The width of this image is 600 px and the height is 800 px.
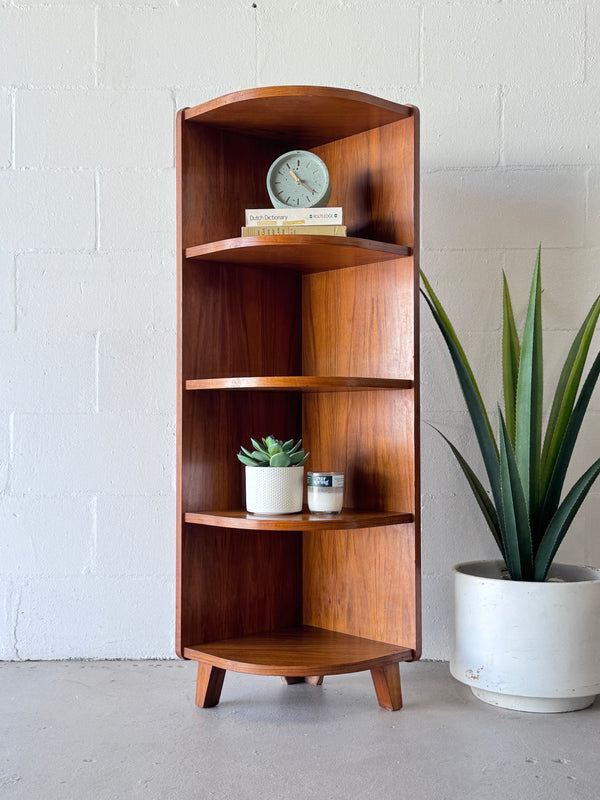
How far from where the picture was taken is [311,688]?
6.58 feet

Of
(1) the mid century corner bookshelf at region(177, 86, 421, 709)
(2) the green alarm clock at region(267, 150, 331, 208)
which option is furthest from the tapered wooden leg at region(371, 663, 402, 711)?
(2) the green alarm clock at region(267, 150, 331, 208)

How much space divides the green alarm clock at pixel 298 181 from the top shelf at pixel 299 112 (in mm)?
93

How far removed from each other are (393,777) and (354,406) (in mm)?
829

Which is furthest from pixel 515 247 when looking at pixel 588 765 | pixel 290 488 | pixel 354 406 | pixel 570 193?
pixel 588 765

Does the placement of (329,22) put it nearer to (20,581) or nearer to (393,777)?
(20,581)

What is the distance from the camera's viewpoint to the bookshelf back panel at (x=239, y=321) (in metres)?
1.92

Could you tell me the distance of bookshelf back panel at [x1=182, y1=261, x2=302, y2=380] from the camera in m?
1.92

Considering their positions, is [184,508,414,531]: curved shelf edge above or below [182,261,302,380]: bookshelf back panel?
below

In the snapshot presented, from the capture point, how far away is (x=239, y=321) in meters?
2.01

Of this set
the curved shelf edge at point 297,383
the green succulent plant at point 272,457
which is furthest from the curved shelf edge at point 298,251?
the green succulent plant at point 272,457

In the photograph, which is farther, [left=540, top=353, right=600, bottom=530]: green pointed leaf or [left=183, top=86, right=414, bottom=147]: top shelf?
[left=540, top=353, right=600, bottom=530]: green pointed leaf

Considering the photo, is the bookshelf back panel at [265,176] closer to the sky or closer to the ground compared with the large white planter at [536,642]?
closer to the sky

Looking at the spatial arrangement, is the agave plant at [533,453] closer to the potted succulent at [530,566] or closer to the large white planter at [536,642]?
the potted succulent at [530,566]

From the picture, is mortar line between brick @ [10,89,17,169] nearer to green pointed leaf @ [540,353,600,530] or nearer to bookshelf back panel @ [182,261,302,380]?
bookshelf back panel @ [182,261,302,380]
